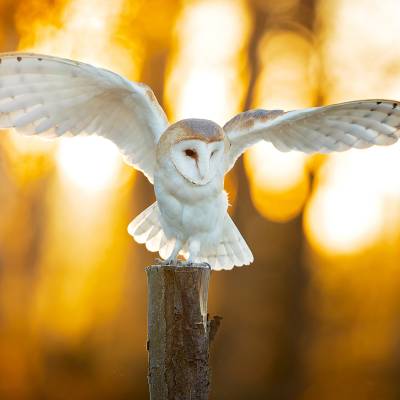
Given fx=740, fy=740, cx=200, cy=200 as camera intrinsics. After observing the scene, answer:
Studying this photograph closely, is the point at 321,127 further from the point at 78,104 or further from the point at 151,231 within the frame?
the point at 78,104

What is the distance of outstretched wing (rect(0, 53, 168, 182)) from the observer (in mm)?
3137

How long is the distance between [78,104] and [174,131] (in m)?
0.57

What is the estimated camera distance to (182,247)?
3.46m

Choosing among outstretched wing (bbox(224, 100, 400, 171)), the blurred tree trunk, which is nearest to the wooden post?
outstretched wing (bbox(224, 100, 400, 171))

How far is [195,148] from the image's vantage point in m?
3.08

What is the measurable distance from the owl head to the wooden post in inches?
16.5

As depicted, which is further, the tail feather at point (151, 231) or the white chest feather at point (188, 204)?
the tail feather at point (151, 231)

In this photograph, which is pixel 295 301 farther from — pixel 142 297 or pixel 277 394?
pixel 142 297

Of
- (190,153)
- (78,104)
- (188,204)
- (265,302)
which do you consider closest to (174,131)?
(190,153)

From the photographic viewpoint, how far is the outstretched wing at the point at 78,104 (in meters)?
3.14

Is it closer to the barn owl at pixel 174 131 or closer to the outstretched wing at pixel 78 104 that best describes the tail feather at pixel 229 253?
the barn owl at pixel 174 131

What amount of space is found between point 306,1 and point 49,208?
11.9ft

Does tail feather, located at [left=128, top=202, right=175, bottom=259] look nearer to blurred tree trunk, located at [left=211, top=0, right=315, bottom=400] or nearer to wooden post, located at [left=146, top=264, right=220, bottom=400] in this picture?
wooden post, located at [left=146, top=264, right=220, bottom=400]

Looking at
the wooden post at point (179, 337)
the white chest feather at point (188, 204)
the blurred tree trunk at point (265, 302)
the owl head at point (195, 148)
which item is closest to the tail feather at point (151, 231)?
the white chest feather at point (188, 204)
